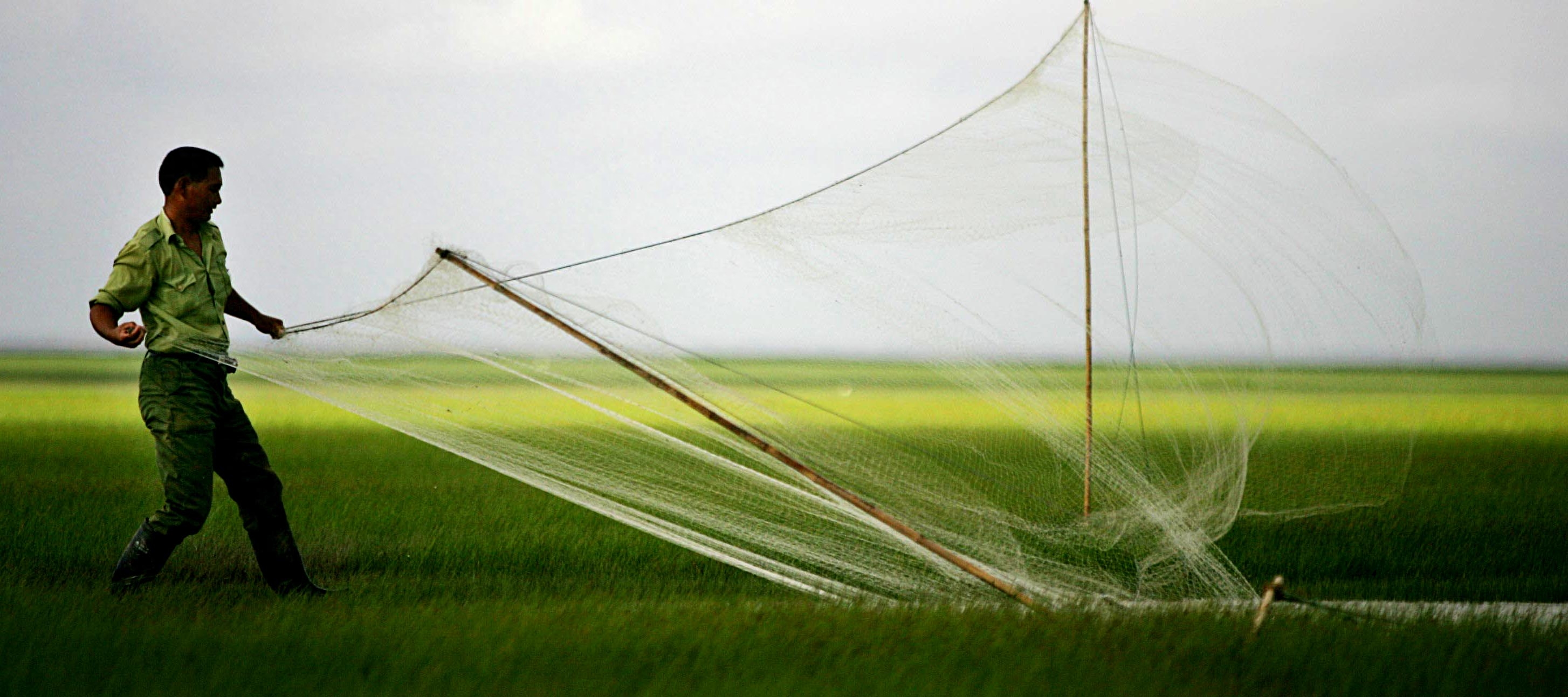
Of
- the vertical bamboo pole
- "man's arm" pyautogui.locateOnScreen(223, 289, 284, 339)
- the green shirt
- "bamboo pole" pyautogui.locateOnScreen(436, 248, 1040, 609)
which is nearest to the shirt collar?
the green shirt

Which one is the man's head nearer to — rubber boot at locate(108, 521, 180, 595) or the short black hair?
the short black hair

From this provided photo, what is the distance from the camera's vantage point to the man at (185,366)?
4824 millimetres

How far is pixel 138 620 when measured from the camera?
14.7 feet

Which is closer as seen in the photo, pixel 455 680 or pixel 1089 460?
pixel 455 680

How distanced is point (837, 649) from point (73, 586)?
3274mm

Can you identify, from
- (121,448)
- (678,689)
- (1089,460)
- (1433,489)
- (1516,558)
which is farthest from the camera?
(121,448)

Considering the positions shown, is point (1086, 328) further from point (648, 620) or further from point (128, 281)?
point (128, 281)

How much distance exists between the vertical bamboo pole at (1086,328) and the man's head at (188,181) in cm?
335

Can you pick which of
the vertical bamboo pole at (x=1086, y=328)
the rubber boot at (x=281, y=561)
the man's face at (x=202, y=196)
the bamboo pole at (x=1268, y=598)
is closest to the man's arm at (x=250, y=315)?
the man's face at (x=202, y=196)

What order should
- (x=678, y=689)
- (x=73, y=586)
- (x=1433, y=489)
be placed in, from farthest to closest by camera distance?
(x=1433, y=489), (x=73, y=586), (x=678, y=689)

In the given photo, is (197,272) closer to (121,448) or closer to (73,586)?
(73,586)

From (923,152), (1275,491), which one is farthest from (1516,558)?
(923,152)

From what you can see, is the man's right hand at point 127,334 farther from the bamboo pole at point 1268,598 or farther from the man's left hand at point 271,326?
the bamboo pole at point 1268,598

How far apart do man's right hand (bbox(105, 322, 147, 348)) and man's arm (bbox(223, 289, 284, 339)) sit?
2.02ft
